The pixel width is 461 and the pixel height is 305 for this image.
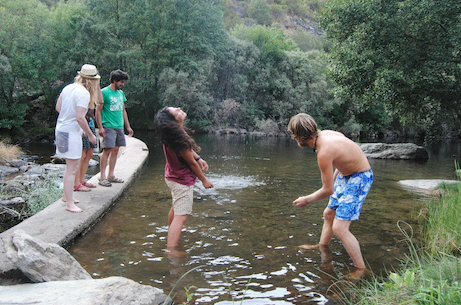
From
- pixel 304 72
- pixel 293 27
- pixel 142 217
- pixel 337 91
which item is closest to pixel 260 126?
pixel 304 72

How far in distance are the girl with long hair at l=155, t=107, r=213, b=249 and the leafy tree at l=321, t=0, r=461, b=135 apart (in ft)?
30.8

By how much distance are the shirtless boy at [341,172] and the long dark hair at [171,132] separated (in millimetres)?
1157

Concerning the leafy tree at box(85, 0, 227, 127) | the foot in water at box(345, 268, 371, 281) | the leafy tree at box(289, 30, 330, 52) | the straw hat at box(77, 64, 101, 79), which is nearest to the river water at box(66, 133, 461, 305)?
the foot in water at box(345, 268, 371, 281)

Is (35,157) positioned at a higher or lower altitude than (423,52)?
lower

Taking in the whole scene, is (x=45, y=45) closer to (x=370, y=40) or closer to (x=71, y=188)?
(x=370, y=40)

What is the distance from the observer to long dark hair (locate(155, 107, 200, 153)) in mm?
4305

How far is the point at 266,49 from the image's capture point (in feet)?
154

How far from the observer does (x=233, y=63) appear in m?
43.1

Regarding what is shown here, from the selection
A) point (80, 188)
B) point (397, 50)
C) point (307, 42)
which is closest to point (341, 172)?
point (80, 188)

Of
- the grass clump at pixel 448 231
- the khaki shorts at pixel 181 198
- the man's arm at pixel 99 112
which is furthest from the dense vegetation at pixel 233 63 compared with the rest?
the khaki shorts at pixel 181 198

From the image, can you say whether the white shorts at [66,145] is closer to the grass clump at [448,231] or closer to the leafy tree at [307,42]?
the grass clump at [448,231]

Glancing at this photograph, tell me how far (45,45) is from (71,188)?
29029mm

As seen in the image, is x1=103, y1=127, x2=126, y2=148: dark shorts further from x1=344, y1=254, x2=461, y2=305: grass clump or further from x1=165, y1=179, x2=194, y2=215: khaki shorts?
x1=344, y1=254, x2=461, y2=305: grass clump

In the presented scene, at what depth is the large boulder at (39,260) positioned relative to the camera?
3.11 metres
